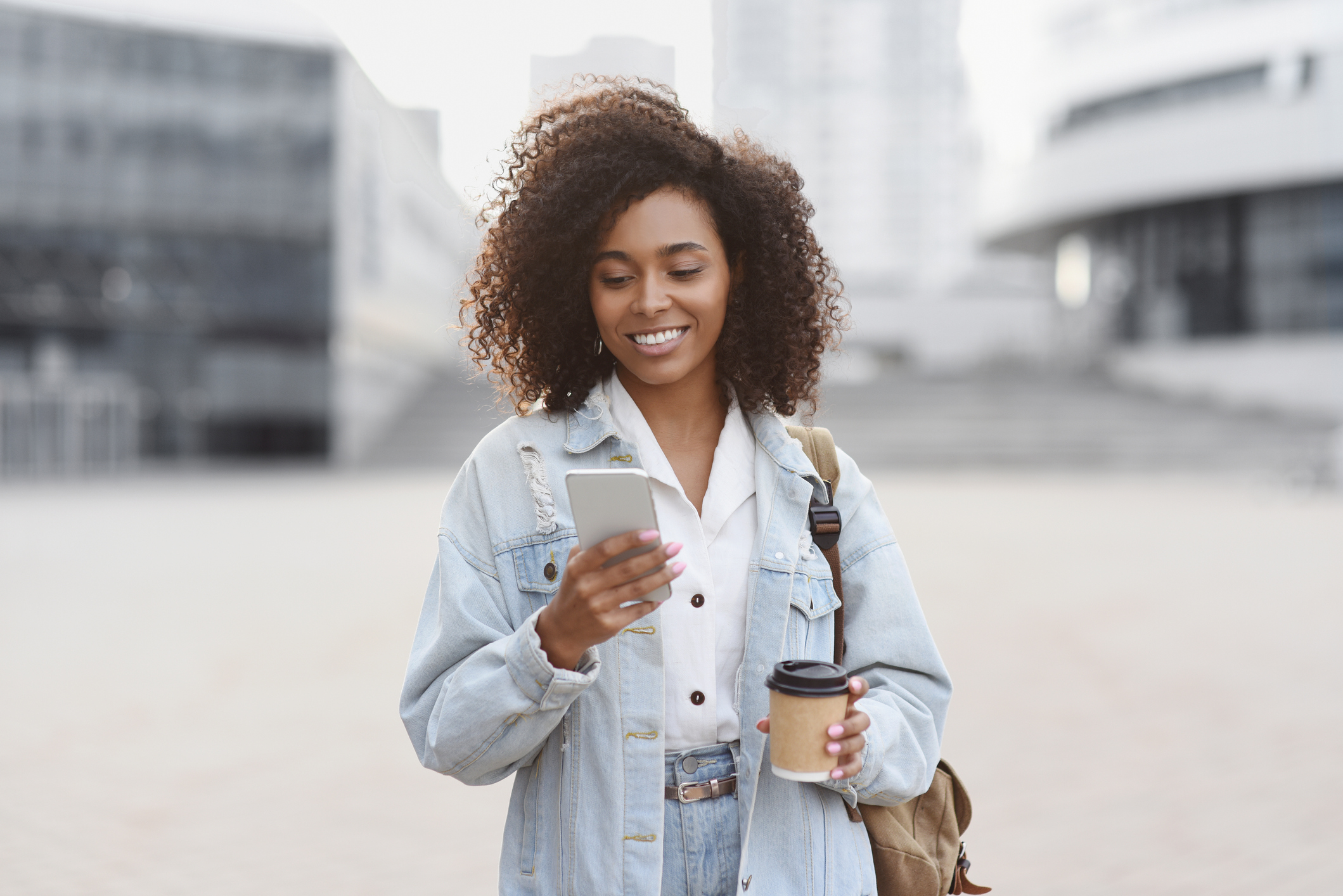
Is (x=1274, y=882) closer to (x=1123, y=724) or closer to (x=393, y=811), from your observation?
(x=1123, y=724)

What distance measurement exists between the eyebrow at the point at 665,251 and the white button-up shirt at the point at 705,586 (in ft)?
0.76

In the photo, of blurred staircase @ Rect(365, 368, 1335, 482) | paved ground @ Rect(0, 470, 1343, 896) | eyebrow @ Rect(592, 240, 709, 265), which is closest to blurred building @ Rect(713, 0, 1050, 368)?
blurred staircase @ Rect(365, 368, 1335, 482)

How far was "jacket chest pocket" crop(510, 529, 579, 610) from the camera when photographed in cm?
185

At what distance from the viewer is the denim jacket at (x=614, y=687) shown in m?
1.78

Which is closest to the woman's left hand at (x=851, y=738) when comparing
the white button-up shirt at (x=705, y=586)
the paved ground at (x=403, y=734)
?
the white button-up shirt at (x=705, y=586)

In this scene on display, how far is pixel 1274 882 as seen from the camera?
13.4ft

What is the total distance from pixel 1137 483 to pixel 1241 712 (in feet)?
59.6

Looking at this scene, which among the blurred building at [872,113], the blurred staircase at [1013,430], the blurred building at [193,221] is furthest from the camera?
the blurred building at [872,113]

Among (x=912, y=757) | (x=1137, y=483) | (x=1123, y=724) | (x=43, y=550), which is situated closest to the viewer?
(x=912, y=757)

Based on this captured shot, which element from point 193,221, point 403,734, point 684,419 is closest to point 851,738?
point 684,419

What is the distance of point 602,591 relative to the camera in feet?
5.13

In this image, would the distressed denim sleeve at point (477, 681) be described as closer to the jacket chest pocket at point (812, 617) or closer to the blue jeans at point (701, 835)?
the blue jeans at point (701, 835)

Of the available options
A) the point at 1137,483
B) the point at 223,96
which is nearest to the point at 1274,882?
the point at 1137,483

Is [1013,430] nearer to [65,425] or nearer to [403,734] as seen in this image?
[65,425]
